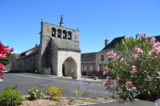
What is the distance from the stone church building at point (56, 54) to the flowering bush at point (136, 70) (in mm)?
31260

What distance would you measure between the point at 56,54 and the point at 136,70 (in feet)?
106

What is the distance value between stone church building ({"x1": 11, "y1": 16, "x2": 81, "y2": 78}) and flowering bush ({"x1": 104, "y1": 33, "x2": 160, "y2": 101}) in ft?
103

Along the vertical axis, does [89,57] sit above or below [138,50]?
above

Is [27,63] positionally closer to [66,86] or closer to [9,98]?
[66,86]

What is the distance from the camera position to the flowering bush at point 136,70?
3986mm

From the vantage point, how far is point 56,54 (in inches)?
1409

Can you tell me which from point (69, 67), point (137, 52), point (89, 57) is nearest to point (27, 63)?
point (69, 67)

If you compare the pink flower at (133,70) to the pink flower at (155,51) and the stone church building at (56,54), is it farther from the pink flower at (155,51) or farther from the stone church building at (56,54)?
the stone church building at (56,54)

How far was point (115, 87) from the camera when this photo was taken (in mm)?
4262

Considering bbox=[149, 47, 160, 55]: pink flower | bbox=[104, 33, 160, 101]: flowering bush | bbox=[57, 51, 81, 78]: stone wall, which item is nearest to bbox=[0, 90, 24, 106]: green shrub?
bbox=[104, 33, 160, 101]: flowering bush

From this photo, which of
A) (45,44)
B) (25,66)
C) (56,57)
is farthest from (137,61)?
(25,66)

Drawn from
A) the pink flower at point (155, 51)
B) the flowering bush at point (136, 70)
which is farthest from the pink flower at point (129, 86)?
the pink flower at point (155, 51)

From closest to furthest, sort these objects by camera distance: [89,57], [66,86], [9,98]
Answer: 1. [9,98]
2. [66,86]
3. [89,57]

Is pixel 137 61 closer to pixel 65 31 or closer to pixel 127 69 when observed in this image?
pixel 127 69
